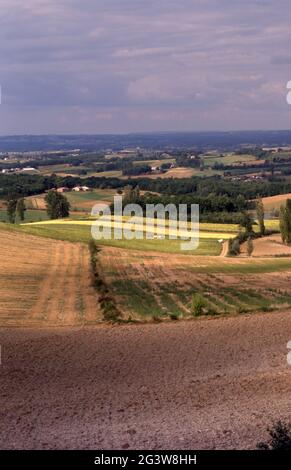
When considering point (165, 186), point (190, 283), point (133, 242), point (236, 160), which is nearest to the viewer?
point (190, 283)

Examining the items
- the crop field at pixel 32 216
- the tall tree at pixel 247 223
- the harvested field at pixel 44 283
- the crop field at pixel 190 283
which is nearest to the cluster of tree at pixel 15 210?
the crop field at pixel 32 216

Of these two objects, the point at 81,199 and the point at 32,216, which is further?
the point at 81,199

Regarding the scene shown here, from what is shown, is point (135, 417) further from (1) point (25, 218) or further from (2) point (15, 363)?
(1) point (25, 218)

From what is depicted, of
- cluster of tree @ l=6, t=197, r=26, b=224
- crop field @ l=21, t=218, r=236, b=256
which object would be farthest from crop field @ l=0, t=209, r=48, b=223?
crop field @ l=21, t=218, r=236, b=256

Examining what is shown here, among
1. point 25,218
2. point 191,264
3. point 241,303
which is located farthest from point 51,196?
point 241,303

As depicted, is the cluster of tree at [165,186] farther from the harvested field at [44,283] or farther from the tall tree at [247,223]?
the harvested field at [44,283]

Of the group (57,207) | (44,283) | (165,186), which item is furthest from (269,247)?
(165,186)

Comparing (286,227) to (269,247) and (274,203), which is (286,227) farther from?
(274,203)
